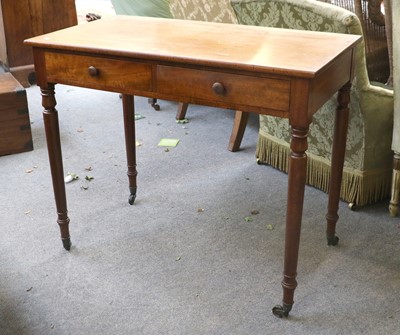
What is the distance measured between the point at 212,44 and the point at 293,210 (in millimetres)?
560

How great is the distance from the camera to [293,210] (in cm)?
170

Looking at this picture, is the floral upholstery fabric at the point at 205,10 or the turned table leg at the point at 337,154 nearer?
the turned table leg at the point at 337,154

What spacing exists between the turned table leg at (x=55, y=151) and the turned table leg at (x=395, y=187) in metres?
1.28

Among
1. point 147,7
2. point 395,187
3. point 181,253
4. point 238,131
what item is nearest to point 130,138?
point 181,253

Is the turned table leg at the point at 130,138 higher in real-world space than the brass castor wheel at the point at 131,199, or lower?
higher

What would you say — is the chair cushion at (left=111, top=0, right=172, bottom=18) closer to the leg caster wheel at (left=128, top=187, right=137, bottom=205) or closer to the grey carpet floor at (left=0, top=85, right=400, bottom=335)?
the grey carpet floor at (left=0, top=85, right=400, bottom=335)

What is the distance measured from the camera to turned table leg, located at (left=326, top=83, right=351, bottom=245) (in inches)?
76.6

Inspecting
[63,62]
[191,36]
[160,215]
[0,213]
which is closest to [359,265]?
[160,215]

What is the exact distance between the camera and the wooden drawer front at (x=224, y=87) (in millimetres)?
1575

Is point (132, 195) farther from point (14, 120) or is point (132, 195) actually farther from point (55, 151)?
point (14, 120)

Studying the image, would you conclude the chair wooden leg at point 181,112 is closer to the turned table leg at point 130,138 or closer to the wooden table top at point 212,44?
the turned table leg at point 130,138

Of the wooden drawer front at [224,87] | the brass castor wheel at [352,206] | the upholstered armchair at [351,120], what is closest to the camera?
the wooden drawer front at [224,87]

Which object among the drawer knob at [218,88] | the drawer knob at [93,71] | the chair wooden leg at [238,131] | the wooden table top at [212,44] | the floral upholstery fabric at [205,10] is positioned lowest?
the chair wooden leg at [238,131]

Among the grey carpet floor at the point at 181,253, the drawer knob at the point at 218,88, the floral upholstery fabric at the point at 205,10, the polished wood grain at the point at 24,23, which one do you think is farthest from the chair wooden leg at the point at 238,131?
the polished wood grain at the point at 24,23
